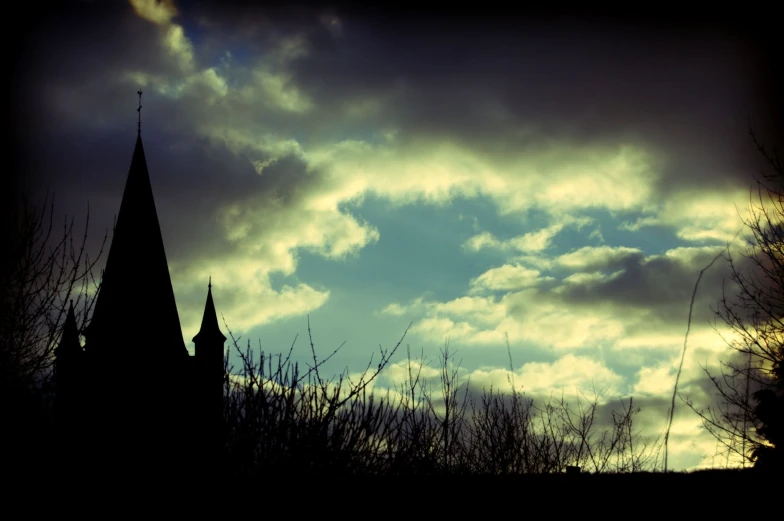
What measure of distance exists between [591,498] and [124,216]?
43.1m

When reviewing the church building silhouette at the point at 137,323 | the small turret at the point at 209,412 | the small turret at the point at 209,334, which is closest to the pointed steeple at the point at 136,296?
the church building silhouette at the point at 137,323

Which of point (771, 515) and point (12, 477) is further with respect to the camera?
point (12, 477)

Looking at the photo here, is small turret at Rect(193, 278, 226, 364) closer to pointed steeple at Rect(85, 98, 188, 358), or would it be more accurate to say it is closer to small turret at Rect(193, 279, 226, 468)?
pointed steeple at Rect(85, 98, 188, 358)

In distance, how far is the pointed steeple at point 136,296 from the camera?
142 ft

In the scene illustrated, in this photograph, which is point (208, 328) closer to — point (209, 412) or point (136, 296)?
point (136, 296)

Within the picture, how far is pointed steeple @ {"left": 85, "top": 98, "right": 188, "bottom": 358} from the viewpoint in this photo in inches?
1705

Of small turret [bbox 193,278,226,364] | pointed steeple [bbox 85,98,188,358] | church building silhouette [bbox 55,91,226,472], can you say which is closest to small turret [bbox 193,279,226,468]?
church building silhouette [bbox 55,91,226,472]

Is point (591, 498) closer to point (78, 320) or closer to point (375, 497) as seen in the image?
point (375, 497)

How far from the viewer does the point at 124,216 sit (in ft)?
148

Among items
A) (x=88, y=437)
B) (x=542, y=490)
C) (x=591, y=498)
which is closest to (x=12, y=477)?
(x=88, y=437)

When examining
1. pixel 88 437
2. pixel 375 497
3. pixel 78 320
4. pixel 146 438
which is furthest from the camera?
pixel 78 320

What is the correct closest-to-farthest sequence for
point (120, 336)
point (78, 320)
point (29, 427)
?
point (29, 427)
point (78, 320)
point (120, 336)

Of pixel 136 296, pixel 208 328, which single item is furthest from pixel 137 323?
pixel 208 328

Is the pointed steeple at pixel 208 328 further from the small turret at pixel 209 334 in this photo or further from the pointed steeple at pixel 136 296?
the pointed steeple at pixel 136 296
